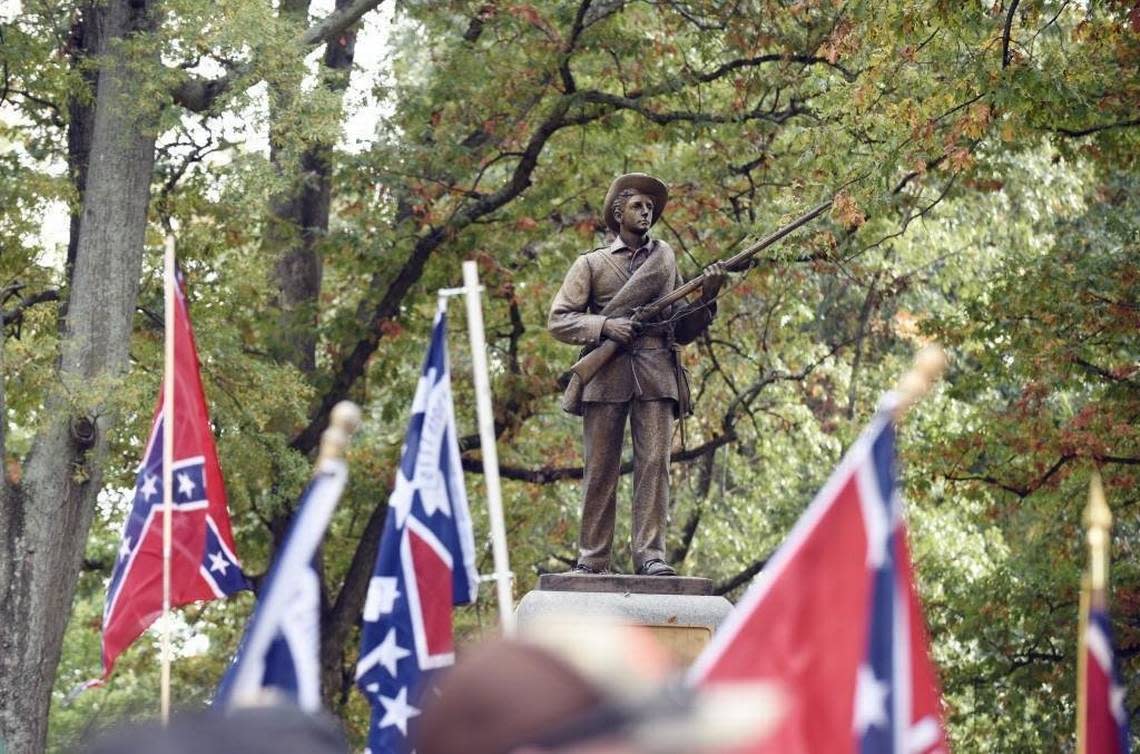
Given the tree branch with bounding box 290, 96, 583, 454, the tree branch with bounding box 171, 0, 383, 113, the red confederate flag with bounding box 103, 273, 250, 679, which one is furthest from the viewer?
the tree branch with bounding box 290, 96, 583, 454

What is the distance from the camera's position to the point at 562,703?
2.16m

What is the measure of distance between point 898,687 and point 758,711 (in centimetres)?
173

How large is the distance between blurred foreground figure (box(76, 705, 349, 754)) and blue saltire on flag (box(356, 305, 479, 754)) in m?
2.26

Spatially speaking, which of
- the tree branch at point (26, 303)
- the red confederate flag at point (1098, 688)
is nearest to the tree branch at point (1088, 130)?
the tree branch at point (26, 303)

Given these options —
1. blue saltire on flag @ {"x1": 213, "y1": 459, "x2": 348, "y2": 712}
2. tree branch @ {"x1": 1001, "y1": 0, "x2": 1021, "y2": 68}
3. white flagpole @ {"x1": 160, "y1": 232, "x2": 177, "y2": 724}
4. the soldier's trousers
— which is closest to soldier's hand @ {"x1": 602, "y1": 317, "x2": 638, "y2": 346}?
the soldier's trousers

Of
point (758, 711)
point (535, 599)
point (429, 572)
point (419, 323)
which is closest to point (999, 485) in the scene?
point (419, 323)

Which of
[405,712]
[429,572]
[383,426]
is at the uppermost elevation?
[383,426]

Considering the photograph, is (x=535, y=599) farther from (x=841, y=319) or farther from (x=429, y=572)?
(x=841, y=319)

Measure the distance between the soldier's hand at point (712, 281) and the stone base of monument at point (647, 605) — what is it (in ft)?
4.96

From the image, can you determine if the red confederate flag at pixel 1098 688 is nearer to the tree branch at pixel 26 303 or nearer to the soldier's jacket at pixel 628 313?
the soldier's jacket at pixel 628 313

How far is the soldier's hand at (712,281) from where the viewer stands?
9688mm

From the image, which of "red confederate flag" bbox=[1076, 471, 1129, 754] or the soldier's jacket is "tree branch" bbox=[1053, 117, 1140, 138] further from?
"red confederate flag" bbox=[1076, 471, 1129, 754]

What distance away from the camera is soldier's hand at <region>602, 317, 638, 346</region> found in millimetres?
9703

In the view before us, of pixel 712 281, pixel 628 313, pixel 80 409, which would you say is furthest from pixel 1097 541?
pixel 80 409
